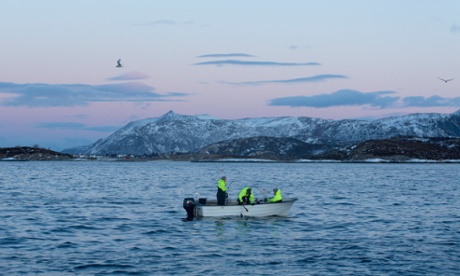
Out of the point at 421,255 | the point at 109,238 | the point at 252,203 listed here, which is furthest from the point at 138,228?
the point at 421,255

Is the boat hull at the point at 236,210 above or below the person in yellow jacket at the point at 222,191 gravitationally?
below

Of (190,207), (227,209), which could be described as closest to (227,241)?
(227,209)

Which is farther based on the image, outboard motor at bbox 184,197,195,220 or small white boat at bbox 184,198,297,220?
outboard motor at bbox 184,197,195,220

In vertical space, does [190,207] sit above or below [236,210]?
above

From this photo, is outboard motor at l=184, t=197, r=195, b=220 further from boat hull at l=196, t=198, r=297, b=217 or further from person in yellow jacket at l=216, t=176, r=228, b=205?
person in yellow jacket at l=216, t=176, r=228, b=205

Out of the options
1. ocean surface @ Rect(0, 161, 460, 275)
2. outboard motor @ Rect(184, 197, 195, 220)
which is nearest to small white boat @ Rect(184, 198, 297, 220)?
outboard motor @ Rect(184, 197, 195, 220)

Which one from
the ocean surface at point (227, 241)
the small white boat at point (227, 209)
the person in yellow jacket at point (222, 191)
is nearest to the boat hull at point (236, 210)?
the small white boat at point (227, 209)

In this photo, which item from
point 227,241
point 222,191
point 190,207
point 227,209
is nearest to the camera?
point 227,241

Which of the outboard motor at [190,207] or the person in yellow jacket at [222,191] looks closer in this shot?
the person in yellow jacket at [222,191]

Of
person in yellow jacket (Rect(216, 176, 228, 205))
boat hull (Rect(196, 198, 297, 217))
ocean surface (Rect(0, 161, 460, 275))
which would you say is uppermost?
person in yellow jacket (Rect(216, 176, 228, 205))

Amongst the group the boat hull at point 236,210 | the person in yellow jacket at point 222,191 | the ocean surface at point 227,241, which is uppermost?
the person in yellow jacket at point 222,191

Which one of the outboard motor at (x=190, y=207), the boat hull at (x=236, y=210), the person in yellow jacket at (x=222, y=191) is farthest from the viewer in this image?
the outboard motor at (x=190, y=207)

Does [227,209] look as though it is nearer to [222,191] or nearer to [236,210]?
[236,210]

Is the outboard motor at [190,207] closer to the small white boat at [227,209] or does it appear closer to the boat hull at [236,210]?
the small white boat at [227,209]
